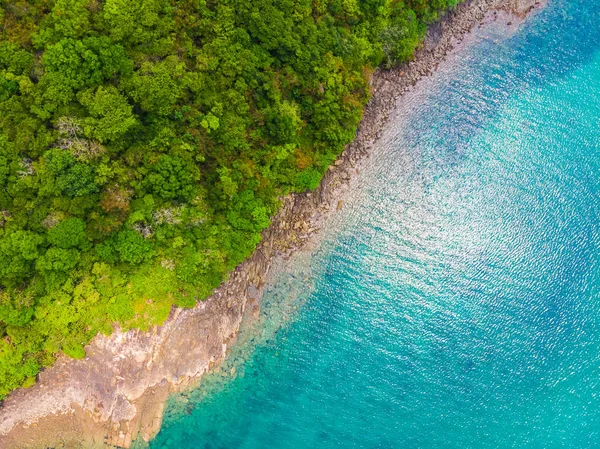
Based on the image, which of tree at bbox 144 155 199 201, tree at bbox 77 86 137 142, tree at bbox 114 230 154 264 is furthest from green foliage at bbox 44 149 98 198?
tree at bbox 114 230 154 264

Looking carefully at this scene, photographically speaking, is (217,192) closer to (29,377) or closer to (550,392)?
(29,377)

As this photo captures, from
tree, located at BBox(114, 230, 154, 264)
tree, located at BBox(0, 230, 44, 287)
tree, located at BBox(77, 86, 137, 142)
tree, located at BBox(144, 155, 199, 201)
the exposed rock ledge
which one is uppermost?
tree, located at BBox(77, 86, 137, 142)

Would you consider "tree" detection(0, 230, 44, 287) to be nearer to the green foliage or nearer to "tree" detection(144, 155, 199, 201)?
the green foliage

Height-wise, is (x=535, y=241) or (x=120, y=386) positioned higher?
(x=535, y=241)

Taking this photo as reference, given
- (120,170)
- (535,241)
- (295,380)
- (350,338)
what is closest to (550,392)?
(535,241)

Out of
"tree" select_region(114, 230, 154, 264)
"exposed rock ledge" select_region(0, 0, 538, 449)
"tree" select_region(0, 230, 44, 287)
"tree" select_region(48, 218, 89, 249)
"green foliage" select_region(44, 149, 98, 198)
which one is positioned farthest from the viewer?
"exposed rock ledge" select_region(0, 0, 538, 449)

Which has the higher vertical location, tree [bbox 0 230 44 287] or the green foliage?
the green foliage
